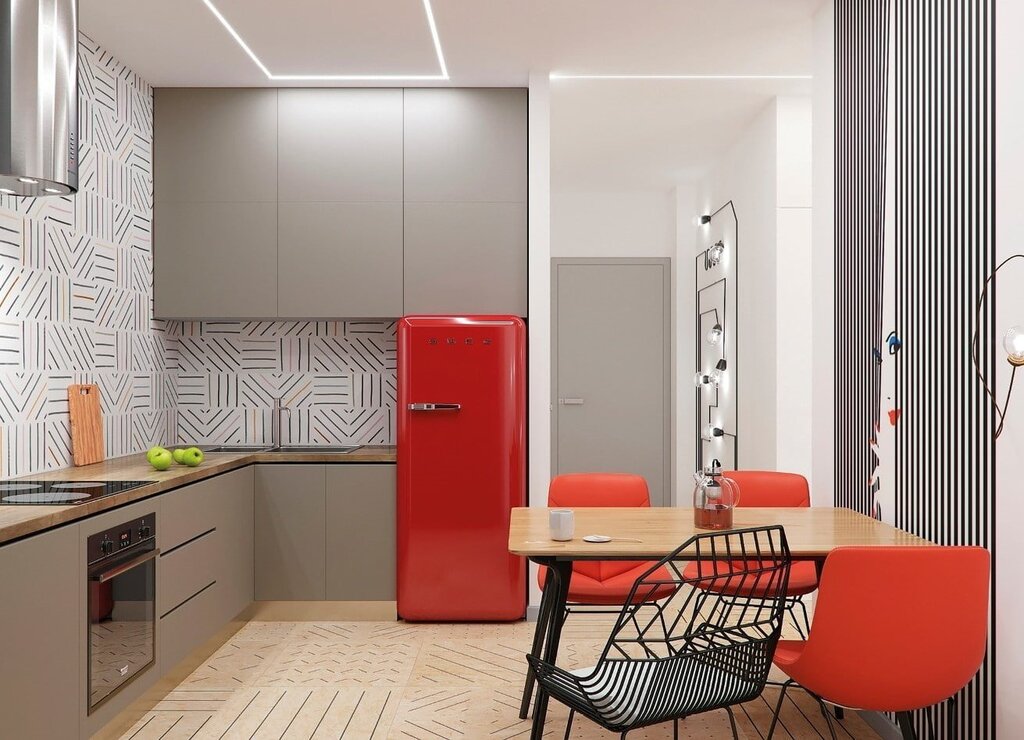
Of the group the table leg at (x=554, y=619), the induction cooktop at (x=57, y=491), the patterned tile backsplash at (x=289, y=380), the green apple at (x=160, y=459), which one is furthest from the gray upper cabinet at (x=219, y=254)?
the table leg at (x=554, y=619)

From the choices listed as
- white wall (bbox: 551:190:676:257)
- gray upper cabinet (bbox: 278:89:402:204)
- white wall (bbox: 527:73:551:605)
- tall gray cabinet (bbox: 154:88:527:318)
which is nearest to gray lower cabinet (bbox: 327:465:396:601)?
white wall (bbox: 527:73:551:605)

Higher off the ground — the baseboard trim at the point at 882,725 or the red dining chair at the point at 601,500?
the red dining chair at the point at 601,500

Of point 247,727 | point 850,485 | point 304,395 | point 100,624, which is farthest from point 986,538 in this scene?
point 304,395

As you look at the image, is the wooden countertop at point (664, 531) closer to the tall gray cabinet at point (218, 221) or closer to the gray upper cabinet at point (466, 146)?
the gray upper cabinet at point (466, 146)

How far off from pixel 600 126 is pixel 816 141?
183 cm

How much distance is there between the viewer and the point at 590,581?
318cm

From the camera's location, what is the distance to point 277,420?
459 centimetres

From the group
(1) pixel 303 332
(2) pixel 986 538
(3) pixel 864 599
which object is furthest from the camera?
(1) pixel 303 332

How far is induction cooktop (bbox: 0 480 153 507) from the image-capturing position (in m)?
2.58

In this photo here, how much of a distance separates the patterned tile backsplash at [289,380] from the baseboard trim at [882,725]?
8.95 feet

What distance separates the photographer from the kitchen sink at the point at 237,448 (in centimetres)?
436

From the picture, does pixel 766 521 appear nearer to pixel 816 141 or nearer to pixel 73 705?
pixel 816 141

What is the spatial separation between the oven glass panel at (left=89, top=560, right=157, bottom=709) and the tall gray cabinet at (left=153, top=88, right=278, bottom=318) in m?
1.72

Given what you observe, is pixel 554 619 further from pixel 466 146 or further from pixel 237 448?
pixel 466 146
